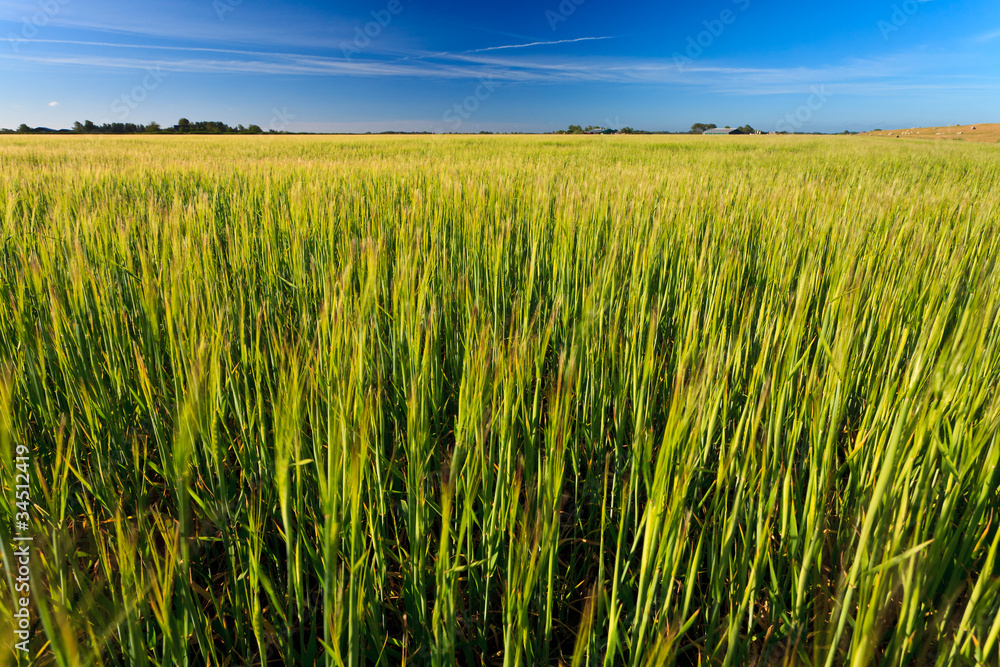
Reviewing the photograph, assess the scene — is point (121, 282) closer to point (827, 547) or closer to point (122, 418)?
point (122, 418)

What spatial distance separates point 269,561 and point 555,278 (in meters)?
0.88

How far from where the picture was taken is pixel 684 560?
627mm

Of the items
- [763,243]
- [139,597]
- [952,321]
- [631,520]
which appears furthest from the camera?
[763,243]

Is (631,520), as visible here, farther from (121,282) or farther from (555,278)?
(121,282)

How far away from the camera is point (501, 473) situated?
518mm

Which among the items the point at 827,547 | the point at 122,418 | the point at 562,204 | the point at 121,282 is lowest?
the point at 827,547

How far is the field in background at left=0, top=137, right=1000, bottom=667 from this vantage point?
0.41 metres

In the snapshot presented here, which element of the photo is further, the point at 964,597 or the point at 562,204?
the point at 562,204

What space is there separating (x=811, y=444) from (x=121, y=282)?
1.61 meters

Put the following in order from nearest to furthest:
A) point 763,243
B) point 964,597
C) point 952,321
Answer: point 964,597, point 952,321, point 763,243

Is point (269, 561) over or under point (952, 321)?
under

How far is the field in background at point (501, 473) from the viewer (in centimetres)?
41

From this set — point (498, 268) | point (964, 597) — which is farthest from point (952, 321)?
point (498, 268)

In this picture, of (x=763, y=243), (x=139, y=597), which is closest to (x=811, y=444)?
(x=139, y=597)
